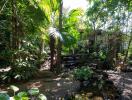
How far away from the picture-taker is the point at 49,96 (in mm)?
7859

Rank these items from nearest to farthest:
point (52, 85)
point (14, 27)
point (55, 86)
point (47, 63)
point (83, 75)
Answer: point (55, 86) < point (52, 85) < point (83, 75) < point (14, 27) < point (47, 63)

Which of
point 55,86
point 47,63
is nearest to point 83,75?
point 55,86

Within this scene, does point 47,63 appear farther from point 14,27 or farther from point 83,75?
point 83,75

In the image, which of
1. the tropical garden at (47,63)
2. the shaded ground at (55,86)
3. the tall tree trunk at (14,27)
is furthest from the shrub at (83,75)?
the tall tree trunk at (14,27)

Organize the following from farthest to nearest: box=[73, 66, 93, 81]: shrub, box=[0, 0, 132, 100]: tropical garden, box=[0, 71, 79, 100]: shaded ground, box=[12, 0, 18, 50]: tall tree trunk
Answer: box=[12, 0, 18, 50]: tall tree trunk → box=[73, 66, 93, 81]: shrub → box=[0, 0, 132, 100]: tropical garden → box=[0, 71, 79, 100]: shaded ground

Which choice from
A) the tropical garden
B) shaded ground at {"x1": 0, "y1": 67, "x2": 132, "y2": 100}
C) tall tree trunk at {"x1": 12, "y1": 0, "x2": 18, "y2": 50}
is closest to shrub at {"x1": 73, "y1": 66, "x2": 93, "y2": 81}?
the tropical garden

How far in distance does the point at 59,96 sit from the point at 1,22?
524 cm

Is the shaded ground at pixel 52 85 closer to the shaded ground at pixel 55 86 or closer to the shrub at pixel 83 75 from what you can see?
the shaded ground at pixel 55 86

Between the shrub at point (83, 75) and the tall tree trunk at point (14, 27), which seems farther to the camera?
the tall tree trunk at point (14, 27)

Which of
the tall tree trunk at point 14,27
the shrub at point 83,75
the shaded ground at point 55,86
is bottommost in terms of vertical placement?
the shaded ground at point 55,86

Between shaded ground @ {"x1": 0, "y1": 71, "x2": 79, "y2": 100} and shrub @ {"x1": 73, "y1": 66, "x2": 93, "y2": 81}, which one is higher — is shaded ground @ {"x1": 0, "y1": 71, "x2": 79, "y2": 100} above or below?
below

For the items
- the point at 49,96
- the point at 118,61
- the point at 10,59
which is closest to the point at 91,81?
the point at 49,96

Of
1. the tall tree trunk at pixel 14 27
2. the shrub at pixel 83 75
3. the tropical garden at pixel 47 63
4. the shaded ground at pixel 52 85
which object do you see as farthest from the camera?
the tall tree trunk at pixel 14 27

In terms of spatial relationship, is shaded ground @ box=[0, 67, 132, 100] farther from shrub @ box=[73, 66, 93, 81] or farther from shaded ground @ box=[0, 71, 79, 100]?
shrub @ box=[73, 66, 93, 81]
